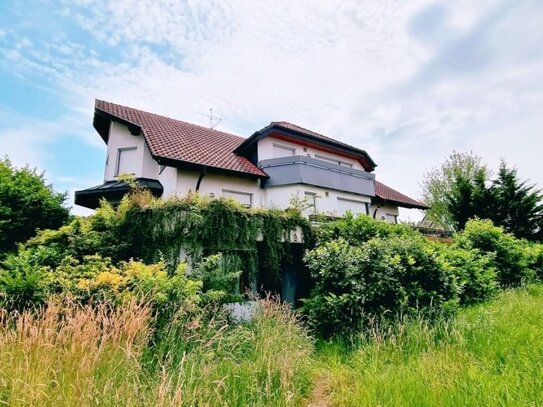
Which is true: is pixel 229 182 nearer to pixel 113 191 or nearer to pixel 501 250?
pixel 113 191

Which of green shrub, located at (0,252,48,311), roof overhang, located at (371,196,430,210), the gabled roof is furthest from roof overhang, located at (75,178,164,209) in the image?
roof overhang, located at (371,196,430,210)

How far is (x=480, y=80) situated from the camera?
959 centimetres

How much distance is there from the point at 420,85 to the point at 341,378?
9233 mm

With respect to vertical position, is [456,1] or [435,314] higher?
[456,1]

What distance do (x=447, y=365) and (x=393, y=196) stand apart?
21.2m

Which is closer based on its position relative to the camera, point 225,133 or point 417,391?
point 417,391

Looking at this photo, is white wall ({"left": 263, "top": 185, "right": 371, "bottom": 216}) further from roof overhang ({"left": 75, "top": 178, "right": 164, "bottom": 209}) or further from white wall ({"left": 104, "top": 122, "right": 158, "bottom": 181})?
white wall ({"left": 104, "top": 122, "right": 158, "bottom": 181})

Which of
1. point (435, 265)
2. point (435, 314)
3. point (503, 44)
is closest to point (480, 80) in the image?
point (503, 44)

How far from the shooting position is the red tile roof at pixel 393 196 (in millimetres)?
22875

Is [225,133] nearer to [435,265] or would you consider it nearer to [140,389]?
[435,265]

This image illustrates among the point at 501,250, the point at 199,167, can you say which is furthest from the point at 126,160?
the point at 501,250

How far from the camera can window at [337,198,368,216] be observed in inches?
707

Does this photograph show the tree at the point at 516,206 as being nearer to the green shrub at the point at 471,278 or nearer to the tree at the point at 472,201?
the tree at the point at 472,201

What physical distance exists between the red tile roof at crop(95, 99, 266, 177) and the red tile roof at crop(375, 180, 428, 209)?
10.6 m
